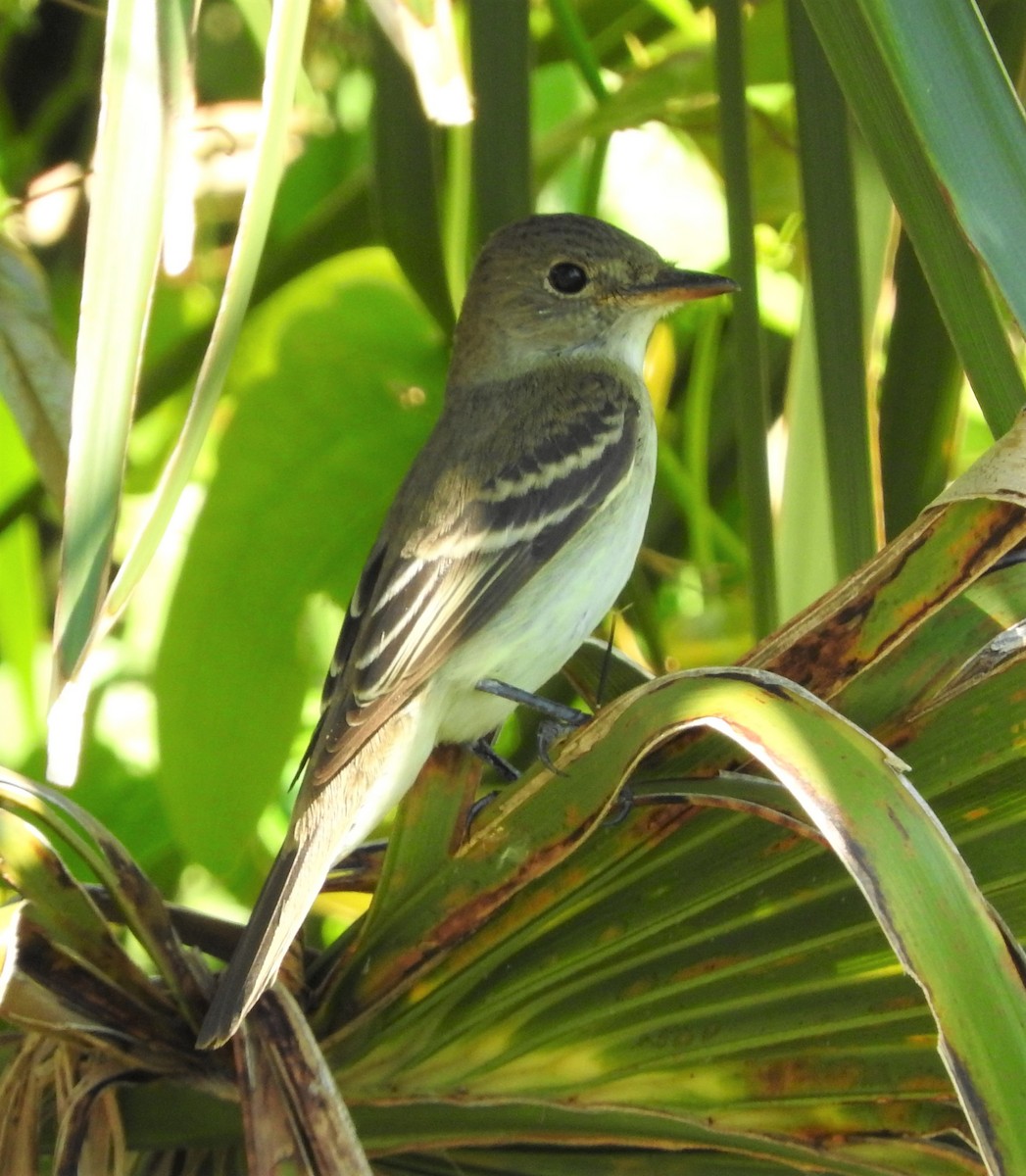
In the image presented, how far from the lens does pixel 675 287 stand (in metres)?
2.53

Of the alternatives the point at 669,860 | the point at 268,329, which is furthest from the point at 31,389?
the point at 669,860

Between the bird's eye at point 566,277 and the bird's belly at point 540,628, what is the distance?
65cm

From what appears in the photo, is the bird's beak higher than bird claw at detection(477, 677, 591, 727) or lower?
higher

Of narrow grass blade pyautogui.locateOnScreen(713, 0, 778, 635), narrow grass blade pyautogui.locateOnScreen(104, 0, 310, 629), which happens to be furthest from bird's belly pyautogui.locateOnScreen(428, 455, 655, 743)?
narrow grass blade pyautogui.locateOnScreen(104, 0, 310, 629)

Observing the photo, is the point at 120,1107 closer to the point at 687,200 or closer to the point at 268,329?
the point at 268,329

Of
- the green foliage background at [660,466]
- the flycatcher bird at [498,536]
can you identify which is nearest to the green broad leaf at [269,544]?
the green foliage background at [660,466]

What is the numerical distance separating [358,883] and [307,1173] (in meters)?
0.60

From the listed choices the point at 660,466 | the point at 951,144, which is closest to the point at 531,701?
the point at 660,466

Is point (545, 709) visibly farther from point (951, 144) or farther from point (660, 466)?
point (951, 144)

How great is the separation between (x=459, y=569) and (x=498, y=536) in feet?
0.28

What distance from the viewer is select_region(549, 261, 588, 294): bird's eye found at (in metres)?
2.71

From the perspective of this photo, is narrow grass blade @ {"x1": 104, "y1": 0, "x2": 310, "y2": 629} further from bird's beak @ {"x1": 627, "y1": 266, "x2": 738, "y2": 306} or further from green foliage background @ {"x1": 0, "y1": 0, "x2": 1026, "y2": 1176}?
bird's beak @ {"x1": 627, "y1": 266, "x2": 738, "y2": 306}

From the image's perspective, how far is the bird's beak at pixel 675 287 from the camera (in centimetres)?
241

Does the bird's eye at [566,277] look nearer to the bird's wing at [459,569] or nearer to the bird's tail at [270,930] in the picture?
the bird's wing at [459,569]
